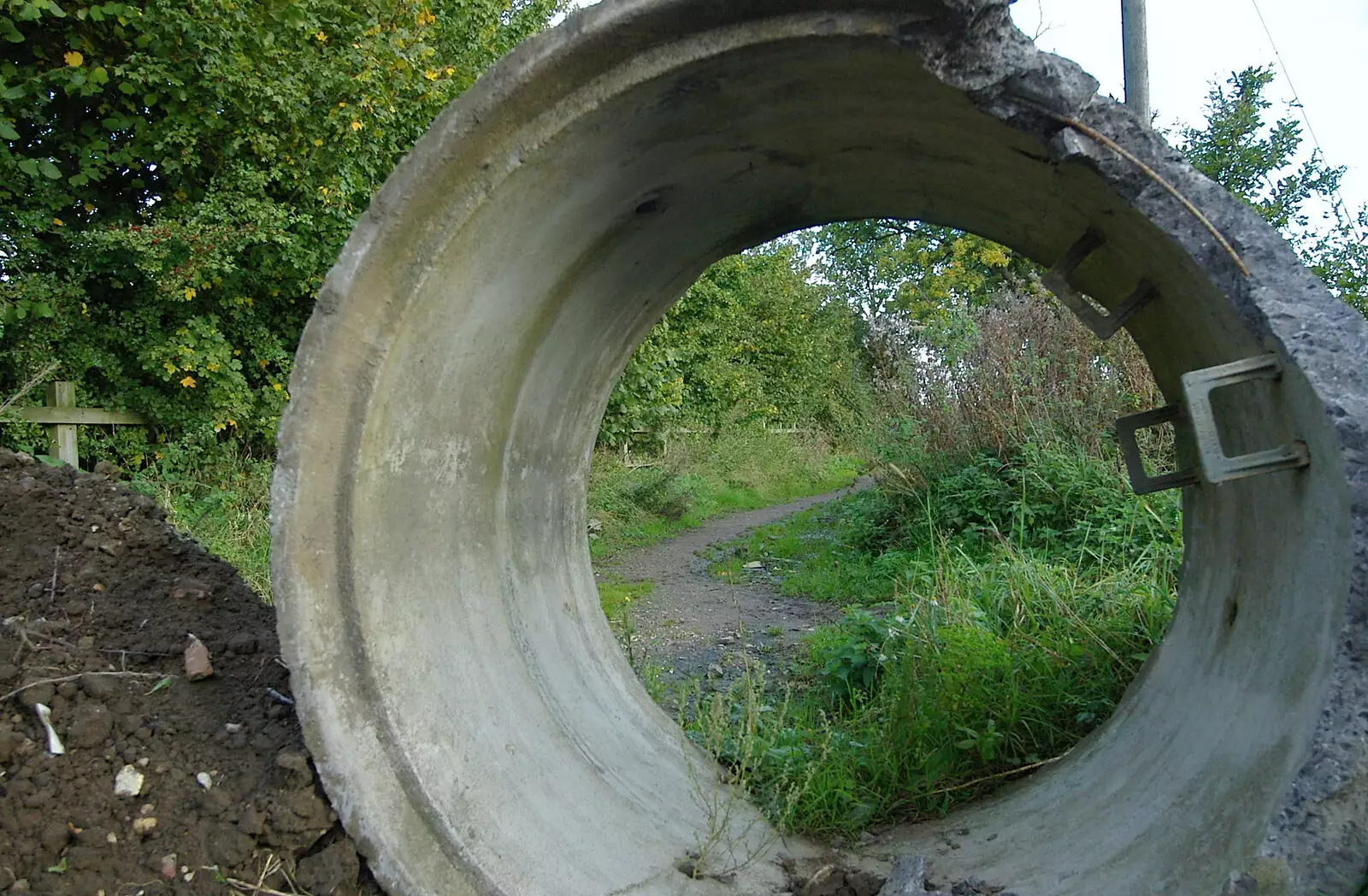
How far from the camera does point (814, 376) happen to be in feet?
74.0

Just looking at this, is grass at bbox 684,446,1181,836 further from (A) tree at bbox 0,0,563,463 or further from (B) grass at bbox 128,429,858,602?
(A) tree at bbox 0,0,563,463

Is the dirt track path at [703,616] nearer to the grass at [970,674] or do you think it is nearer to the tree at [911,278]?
the grass at [970,674]

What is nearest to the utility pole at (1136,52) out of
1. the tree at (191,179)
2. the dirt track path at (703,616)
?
the dirt track path at (703,616)

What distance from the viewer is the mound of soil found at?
7.29 ft

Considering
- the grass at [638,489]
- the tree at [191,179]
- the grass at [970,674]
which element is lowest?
the grass at [970,674]

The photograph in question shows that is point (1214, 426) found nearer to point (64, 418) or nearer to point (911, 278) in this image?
point (64, 418)

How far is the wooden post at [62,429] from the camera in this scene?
20.7ft

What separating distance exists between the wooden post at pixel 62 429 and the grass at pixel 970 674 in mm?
4842

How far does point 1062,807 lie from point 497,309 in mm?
2441

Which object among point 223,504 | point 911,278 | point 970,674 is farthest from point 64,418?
point 911,278

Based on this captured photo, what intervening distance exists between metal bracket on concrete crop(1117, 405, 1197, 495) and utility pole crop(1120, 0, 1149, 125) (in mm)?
5508

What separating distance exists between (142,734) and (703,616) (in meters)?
4.97

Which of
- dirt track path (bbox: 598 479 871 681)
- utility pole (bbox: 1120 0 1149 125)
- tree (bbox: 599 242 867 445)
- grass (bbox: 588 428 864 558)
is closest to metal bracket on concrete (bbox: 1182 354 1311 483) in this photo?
dirt track path (bbox: 598 479 871 681)

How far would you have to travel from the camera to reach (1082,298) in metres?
2.82
